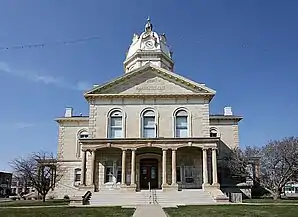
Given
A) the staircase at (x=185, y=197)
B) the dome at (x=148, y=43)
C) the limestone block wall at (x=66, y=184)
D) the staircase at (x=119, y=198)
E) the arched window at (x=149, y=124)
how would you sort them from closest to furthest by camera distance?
the staircase at (x=119, y=198)
the staircase at (x=185, y=197)
the arched window at (x=149, y=124)
the limestone block wall at (x=66, y=184)
the dome at (x=148, y=43)

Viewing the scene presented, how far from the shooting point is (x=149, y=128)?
34219 mm

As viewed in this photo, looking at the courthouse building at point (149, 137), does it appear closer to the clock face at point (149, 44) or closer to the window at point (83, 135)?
the window at point (83, 135)

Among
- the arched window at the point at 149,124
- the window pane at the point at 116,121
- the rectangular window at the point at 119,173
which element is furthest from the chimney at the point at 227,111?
the rectangular window at the point at 119,173

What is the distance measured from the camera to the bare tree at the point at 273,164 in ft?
111

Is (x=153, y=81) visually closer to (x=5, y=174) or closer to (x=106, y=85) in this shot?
(x=106, y=85)

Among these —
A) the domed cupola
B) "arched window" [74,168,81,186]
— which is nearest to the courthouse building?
"arched window" [74,168,81,186]

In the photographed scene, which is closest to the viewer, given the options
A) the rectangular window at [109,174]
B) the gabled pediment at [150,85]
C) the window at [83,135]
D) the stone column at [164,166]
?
the stone column at [164,166]

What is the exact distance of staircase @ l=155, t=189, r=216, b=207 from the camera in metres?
27.0

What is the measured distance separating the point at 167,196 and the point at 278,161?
503 inches

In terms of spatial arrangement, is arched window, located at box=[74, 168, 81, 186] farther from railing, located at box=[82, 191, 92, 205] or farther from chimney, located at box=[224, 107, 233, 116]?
chimney, located at box=[224, 107, 233, 116]

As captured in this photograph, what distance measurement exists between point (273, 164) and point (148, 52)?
21056 mm

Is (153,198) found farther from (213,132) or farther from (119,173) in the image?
(213,132)

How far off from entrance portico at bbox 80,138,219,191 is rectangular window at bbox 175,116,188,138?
63.7 inches

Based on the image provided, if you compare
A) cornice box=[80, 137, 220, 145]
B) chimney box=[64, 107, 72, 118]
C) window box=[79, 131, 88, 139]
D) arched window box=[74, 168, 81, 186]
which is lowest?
arched window box=[74, 168, 81, 186]
